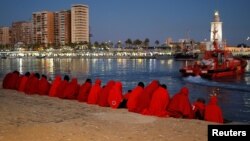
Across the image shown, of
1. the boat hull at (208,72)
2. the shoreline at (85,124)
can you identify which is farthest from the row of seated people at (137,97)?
the boat hull at (208,72)

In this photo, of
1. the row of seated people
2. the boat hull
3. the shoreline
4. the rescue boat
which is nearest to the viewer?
the shoreline

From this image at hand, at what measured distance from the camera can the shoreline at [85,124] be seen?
34.3ft

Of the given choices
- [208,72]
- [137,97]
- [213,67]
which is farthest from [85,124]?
[213,67]

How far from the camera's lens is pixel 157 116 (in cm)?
1377

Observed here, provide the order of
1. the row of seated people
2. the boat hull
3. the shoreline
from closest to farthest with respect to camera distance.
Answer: the shoreline, the row of seated people, the boat hull

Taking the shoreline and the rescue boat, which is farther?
the rescue boat

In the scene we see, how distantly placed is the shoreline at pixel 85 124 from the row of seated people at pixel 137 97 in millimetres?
508

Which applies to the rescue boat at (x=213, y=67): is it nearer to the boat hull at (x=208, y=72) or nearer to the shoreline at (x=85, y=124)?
the boat hull at (x=208, y=72)

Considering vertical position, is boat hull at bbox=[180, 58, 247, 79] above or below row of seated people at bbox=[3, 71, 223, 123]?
below

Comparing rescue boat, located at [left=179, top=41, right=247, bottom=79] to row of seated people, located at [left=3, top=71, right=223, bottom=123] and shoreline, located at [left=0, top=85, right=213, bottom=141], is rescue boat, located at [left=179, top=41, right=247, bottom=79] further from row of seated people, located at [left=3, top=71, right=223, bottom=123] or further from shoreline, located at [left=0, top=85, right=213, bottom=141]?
shoreline, located at [left=0, top=85, right=213, bottom=141]

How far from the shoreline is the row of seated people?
20.0 inches

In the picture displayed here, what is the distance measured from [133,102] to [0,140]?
6.24 metres

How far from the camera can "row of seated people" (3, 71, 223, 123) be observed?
13.8m

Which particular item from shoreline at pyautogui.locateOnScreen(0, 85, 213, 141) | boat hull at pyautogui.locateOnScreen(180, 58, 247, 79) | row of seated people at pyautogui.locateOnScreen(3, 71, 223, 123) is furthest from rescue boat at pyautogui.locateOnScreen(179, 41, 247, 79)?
shoreline at pyautogui.locateOnScreen(0, 85, 213, 141)
